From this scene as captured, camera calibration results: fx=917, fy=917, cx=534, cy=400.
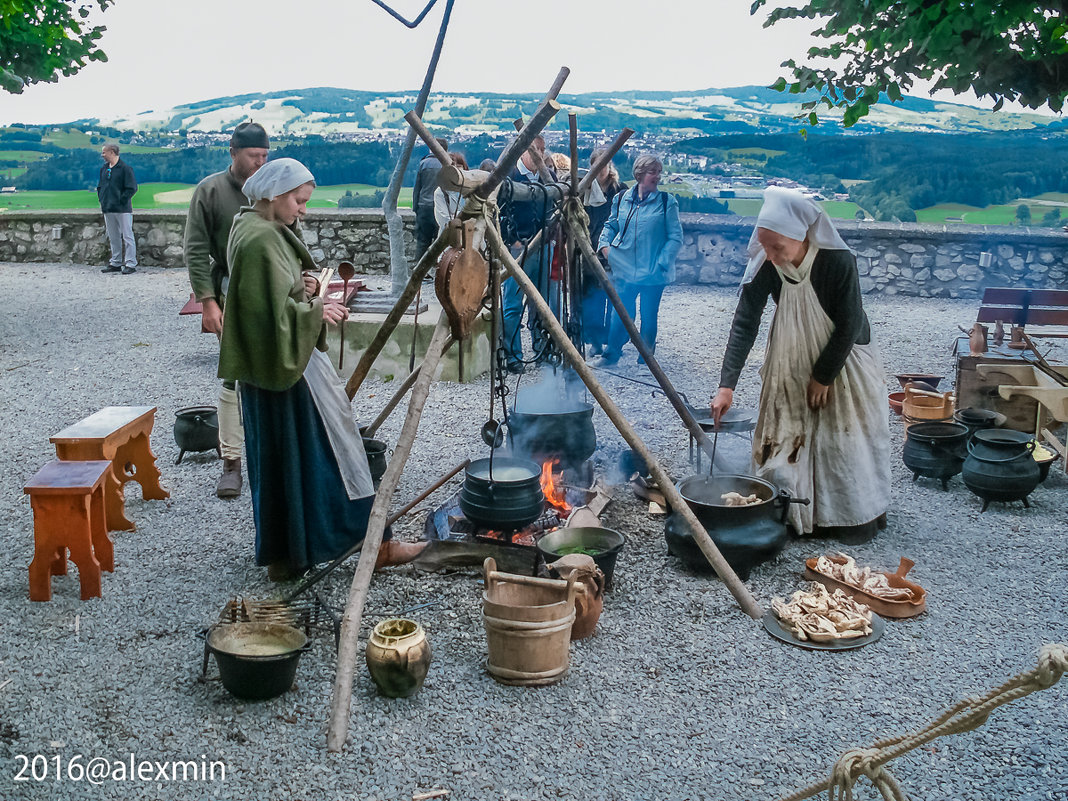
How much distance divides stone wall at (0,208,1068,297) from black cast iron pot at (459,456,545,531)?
26.9 ft

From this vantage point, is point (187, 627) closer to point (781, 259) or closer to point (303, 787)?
point (303, 787)

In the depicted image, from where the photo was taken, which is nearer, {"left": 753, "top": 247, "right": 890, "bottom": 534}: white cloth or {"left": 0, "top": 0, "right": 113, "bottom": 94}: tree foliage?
{"left": 753, "top": 247, "right": 890, "bottom": 534}: white cloth

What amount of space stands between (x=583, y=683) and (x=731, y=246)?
9.34 meters

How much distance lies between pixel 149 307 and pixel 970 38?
29.9 ft

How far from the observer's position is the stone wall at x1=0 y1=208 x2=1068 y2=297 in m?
11.0

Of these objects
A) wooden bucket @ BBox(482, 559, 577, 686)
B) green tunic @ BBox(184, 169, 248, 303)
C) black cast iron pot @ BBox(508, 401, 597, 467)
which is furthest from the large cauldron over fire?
green tunic @ BBox(184, 169, 248, 303)

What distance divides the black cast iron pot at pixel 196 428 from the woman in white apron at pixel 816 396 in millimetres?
3229

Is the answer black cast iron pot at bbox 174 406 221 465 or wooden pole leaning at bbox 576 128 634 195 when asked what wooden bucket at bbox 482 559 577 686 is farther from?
black cast iron pot at bbox 174 406 221 465

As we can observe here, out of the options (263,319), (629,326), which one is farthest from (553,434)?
(263,319)

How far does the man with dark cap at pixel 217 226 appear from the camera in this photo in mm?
4777

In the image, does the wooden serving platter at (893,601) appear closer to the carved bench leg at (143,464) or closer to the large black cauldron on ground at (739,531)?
the large black cauldron on ground at (739,531)

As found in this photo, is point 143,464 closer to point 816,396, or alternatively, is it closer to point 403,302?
point 403,302

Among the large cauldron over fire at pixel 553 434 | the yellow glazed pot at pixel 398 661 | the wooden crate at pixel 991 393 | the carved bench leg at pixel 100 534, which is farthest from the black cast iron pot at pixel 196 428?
the wooden crate at pixel 991 393

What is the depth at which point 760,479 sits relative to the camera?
4449mm
